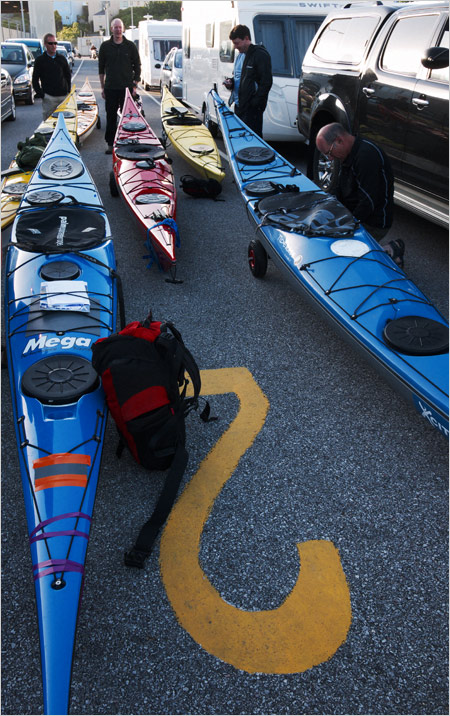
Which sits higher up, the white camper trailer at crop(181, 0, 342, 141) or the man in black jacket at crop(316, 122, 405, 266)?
the white camper trailer at crop(181, 0, 342, 141)

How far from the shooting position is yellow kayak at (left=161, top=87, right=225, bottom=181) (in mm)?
7254

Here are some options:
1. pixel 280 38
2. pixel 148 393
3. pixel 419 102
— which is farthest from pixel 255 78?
pixel 148 393

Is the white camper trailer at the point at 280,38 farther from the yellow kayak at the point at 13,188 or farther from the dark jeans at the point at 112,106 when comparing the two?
the yellow kayak at the point at 13,188

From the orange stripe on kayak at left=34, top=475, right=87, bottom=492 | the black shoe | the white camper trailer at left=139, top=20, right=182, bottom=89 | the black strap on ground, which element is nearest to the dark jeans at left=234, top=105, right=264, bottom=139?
the black shoe

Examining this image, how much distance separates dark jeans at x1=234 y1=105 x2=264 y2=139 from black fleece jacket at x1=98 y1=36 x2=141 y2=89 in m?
2.12

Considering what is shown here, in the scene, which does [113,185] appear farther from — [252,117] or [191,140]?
[252,117]

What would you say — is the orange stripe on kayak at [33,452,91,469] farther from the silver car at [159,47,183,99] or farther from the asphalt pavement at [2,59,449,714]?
the silver car at [159,47,183,99]

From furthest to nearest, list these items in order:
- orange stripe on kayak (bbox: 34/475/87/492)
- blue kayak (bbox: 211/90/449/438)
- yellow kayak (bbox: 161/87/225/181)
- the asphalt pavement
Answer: yellow kayak (bbox: 161/87/225/181) → blue kayak (bbox: 211/90/449/438) → orange stripe on kayak (bbox: 34/475/87/492) → the asphalt pavement

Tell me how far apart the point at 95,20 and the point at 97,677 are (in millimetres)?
85445

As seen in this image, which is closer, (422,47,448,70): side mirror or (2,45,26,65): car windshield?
(422,47,448,70): side mirror

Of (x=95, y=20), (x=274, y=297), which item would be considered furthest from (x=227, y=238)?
(x=95, y=20)

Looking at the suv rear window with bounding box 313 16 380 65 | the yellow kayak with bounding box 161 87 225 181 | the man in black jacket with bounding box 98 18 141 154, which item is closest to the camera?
the suv rear window with bounding box 313 16 380 65

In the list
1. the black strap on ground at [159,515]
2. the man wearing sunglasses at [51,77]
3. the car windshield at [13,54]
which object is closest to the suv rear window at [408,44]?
the black strap on ground at [159,515]

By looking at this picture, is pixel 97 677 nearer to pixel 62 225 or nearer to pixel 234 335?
pixel 234 335
